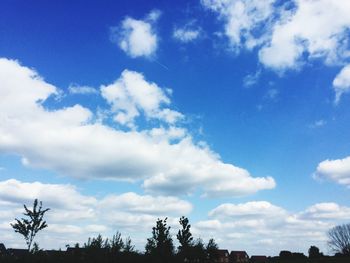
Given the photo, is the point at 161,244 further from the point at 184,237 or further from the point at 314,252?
the point at 314,252

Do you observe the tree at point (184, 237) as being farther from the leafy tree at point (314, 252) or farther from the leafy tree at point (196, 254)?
the leafy tree at point (314, 252)

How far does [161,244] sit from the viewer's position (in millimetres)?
33594

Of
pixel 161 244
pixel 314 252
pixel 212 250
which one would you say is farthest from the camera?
pixel 314 252

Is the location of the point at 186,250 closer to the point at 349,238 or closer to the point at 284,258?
the point at 284,258

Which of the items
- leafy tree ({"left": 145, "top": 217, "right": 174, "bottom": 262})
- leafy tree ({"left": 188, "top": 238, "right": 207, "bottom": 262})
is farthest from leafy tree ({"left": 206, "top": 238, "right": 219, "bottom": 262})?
leafy tree ({"left": 145, "top": 217, "right": 174, "bottom": 262})

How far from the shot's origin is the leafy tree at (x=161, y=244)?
3303cm

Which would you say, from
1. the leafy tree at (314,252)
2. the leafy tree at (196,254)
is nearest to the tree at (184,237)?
the leafy tree at (196,254)

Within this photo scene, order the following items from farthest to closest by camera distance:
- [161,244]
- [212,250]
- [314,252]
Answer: [314,252] < [212,250] < [161,244]

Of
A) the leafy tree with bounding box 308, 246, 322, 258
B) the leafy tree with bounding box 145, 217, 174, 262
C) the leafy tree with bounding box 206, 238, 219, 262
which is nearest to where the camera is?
the leafy tree with bounding box 145, 217, 174, 262

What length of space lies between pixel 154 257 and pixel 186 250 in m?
7.08

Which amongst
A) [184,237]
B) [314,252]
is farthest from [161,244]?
[314,252]

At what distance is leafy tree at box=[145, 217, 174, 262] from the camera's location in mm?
33031

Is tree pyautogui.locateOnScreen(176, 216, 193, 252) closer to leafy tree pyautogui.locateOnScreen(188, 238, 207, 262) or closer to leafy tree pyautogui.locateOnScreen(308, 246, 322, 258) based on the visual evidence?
leafy tree pyautogui.locateOnScreen(188, 238, 207, 262)

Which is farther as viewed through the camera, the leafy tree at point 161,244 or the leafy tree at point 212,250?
the leafy tree at point 212,250
